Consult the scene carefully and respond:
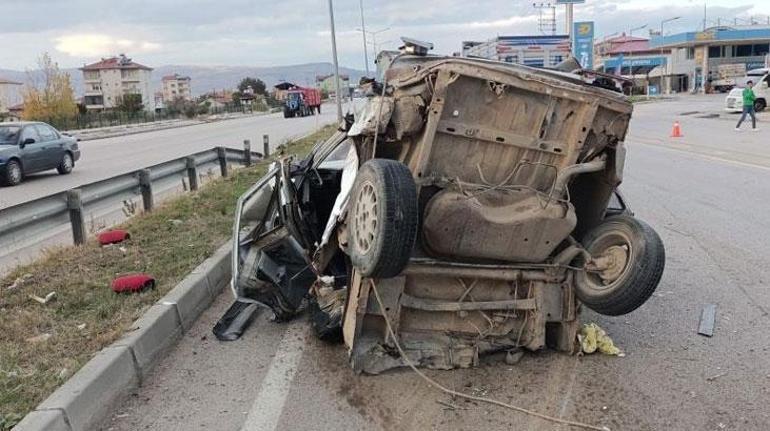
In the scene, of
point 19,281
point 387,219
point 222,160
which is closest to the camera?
point 387,219

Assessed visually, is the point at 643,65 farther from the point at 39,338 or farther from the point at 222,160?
the point at 39,338

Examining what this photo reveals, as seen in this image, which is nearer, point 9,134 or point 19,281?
point 19,281

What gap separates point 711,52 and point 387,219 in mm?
96848

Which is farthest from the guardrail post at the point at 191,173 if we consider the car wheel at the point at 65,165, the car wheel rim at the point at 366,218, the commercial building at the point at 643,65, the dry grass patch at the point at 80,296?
the commercial building at the point at 643,65

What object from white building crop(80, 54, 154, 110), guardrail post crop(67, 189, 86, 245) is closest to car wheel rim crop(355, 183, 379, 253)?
guardrail post crop(67, 189, 86, 245)

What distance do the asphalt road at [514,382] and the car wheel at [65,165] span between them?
51.1 feet

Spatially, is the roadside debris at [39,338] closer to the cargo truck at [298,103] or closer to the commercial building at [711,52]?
the cargo truck at [298,103]

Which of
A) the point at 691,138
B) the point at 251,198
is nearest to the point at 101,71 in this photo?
the point at 691,138

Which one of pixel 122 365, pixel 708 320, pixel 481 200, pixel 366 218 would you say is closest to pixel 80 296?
pixel 122 365

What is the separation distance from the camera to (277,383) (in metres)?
4.57

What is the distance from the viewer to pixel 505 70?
4340 millimetres

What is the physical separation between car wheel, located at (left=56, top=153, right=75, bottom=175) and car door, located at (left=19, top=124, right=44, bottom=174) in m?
0.93

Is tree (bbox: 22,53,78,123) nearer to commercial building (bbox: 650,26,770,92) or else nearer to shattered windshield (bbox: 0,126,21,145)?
shattered windshield (bbox: 0,126,21,145)

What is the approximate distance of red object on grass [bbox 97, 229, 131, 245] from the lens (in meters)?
8.46
